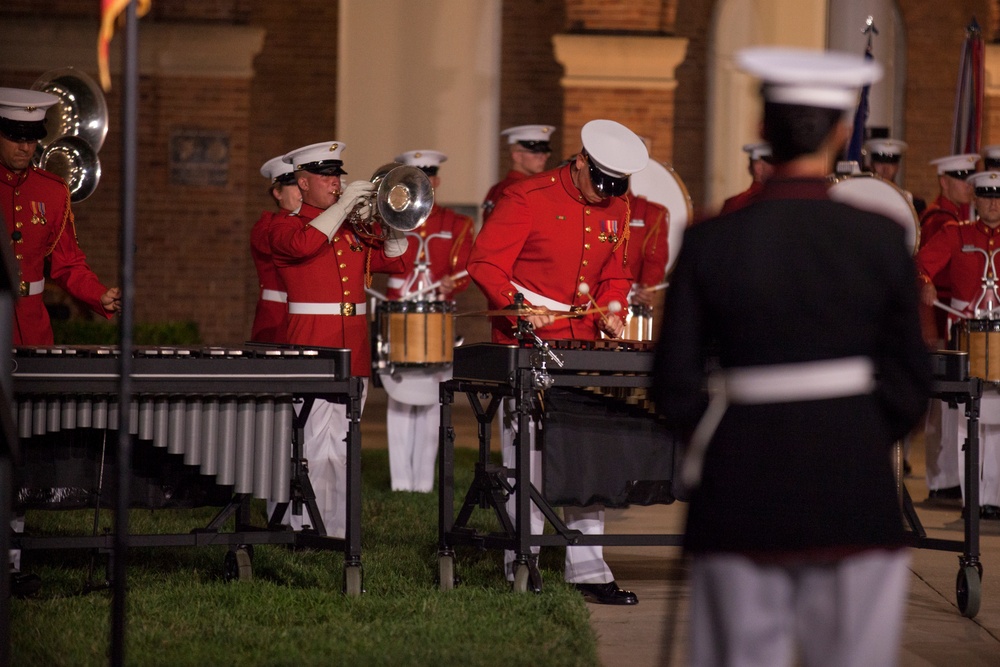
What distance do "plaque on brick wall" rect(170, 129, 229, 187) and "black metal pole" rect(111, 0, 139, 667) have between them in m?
9.41

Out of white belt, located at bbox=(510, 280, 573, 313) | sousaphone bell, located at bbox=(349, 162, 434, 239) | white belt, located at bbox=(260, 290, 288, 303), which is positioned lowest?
white belt, located at bbox=(260, 290, 288, 303)

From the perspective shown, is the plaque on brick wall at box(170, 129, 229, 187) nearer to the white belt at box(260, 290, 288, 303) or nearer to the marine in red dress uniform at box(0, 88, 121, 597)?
the white belt at box(260, 290, 288, 303)

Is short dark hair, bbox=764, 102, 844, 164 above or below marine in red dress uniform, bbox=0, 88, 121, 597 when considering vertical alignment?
above

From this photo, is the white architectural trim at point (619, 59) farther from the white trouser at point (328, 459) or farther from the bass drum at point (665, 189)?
the white trouser at point (328, 459)

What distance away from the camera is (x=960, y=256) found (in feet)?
29.0

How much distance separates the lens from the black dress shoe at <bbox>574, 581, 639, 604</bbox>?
6.04 metres

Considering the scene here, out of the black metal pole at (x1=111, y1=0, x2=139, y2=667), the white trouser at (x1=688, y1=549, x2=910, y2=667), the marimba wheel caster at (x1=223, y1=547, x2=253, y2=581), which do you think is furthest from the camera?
the marimba wheel caster at (x1=223, y1=547, x2=253, y2=581)

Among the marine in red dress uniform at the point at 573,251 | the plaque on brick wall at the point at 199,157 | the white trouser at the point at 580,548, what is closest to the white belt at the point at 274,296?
the marine in red dress uniform at the point at 573,251

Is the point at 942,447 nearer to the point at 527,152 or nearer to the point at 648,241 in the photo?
the point at 648,241

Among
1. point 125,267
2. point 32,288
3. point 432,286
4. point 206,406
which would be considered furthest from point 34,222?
point 432,286

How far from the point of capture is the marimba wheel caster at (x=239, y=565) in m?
6.25

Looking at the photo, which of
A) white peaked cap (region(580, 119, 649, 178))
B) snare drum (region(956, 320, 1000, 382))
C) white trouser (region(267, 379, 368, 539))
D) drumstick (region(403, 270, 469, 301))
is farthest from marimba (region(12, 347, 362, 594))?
snare drum (region(956, 320, 1000, 382))

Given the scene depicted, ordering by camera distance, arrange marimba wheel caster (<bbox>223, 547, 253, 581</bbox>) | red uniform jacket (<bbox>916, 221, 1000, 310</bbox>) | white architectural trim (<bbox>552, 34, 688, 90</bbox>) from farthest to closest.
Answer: white architectural trim (<bbox>552, 34, 688, 90</bbox>) → red uniform jacket (<bbox>916, 221, 1000, 310</bbox>) → marimba wheel caster (<bbox>223, 547, 253, 581</bbox>)

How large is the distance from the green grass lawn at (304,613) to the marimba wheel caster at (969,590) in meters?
1.60
